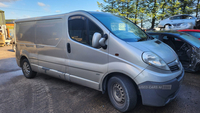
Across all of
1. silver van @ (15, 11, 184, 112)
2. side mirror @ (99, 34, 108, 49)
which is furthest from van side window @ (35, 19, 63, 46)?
side mirror @ (99, 34, 108, 49)

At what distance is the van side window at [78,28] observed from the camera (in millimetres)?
3299

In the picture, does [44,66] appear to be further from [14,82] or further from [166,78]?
[166,78]

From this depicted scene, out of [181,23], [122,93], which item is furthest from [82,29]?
[181,23]

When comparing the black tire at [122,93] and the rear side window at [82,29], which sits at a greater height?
the rear side window at [82,29]

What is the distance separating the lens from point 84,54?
10.7ft

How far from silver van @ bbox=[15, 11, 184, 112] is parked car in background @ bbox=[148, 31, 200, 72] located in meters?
2.09

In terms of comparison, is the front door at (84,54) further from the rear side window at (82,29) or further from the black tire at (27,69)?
the black tire at (27,69)

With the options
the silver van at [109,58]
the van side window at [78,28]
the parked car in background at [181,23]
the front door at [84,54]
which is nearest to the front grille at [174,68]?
the silver van at [109,58]

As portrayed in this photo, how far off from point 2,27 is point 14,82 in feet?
56.1

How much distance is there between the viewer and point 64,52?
3.68m

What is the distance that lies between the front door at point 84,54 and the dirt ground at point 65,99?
438mm

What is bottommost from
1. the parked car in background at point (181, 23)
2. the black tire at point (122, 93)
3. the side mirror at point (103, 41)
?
the black tire at point (122, 93)

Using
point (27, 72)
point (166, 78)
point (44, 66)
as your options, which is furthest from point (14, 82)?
point (166, 78)

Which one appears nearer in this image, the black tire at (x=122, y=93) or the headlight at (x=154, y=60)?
the headlight at (x=154, y=60)
